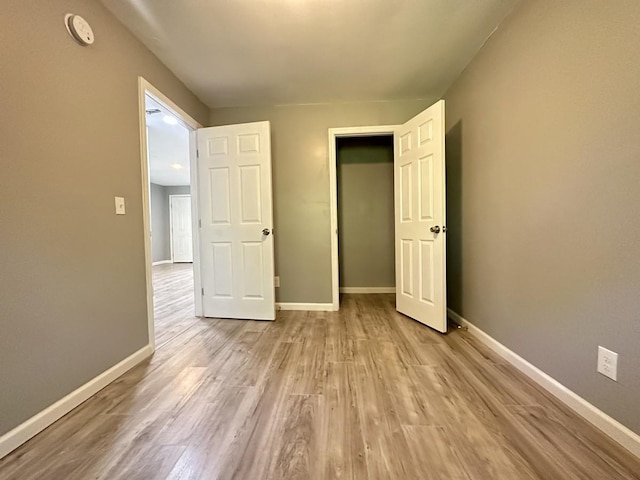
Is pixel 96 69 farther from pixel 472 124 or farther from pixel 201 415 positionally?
pixel 472 124

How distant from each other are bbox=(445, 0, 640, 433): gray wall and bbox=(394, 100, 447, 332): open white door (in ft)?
0.98

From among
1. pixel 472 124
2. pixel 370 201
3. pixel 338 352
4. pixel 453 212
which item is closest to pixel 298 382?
pixel 338 352

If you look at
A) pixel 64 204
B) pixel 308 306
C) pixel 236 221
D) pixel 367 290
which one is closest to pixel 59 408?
pixel 64 204

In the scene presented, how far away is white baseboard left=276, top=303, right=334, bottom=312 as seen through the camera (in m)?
3.16

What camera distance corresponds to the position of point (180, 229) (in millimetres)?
8680

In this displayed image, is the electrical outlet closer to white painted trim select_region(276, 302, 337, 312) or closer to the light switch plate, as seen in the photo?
white painted trim select_region(276, 302, 337, 312)

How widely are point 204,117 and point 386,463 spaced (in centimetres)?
341

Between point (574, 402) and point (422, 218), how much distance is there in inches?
63.7

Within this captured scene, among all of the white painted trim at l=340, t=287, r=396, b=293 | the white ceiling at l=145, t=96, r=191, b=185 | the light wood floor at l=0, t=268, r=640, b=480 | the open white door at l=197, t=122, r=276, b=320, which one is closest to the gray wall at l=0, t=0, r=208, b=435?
the light wood floor at l=0, t=268, r=640, b=480

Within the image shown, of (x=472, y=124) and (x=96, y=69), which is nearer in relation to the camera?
(x=96, y=69)

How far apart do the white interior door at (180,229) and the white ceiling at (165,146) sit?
99 cm

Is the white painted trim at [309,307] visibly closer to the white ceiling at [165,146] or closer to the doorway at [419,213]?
the doorway at [419,213]

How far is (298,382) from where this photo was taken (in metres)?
1.65

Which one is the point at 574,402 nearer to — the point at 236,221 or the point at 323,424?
the point at 323,424
